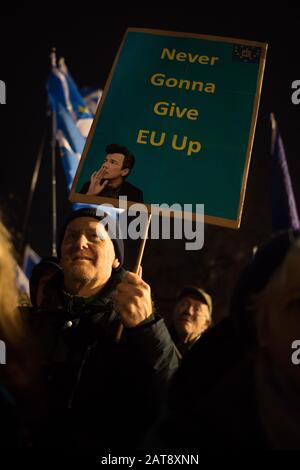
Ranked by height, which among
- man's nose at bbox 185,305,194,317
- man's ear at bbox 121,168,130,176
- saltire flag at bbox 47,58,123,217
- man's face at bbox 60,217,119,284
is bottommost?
man's face at bbox 60,217,119,284

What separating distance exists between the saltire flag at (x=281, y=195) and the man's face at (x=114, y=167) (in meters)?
0.81

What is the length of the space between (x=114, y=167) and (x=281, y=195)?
2.96 feet

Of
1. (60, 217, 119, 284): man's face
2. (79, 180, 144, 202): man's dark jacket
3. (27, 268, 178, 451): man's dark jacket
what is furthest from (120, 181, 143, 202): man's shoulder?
Result: (27, 268, 178, 451): man's dark jacket

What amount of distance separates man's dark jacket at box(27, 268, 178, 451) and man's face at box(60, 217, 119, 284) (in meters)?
0.36

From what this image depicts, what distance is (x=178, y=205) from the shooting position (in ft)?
7.54

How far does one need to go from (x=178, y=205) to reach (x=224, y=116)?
2.00 ft

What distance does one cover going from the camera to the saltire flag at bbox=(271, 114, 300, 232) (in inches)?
82.8

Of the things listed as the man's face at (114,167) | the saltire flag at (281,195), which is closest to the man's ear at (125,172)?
the man's face at (114,167)

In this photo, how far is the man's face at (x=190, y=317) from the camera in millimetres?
4047

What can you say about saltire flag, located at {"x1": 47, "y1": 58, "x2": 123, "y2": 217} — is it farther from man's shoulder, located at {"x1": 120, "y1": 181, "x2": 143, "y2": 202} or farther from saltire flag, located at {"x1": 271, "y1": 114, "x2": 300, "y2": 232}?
man's shoulder, located at {"x1": 120, "y1": 181, "x2": 143, "y2": 202}
